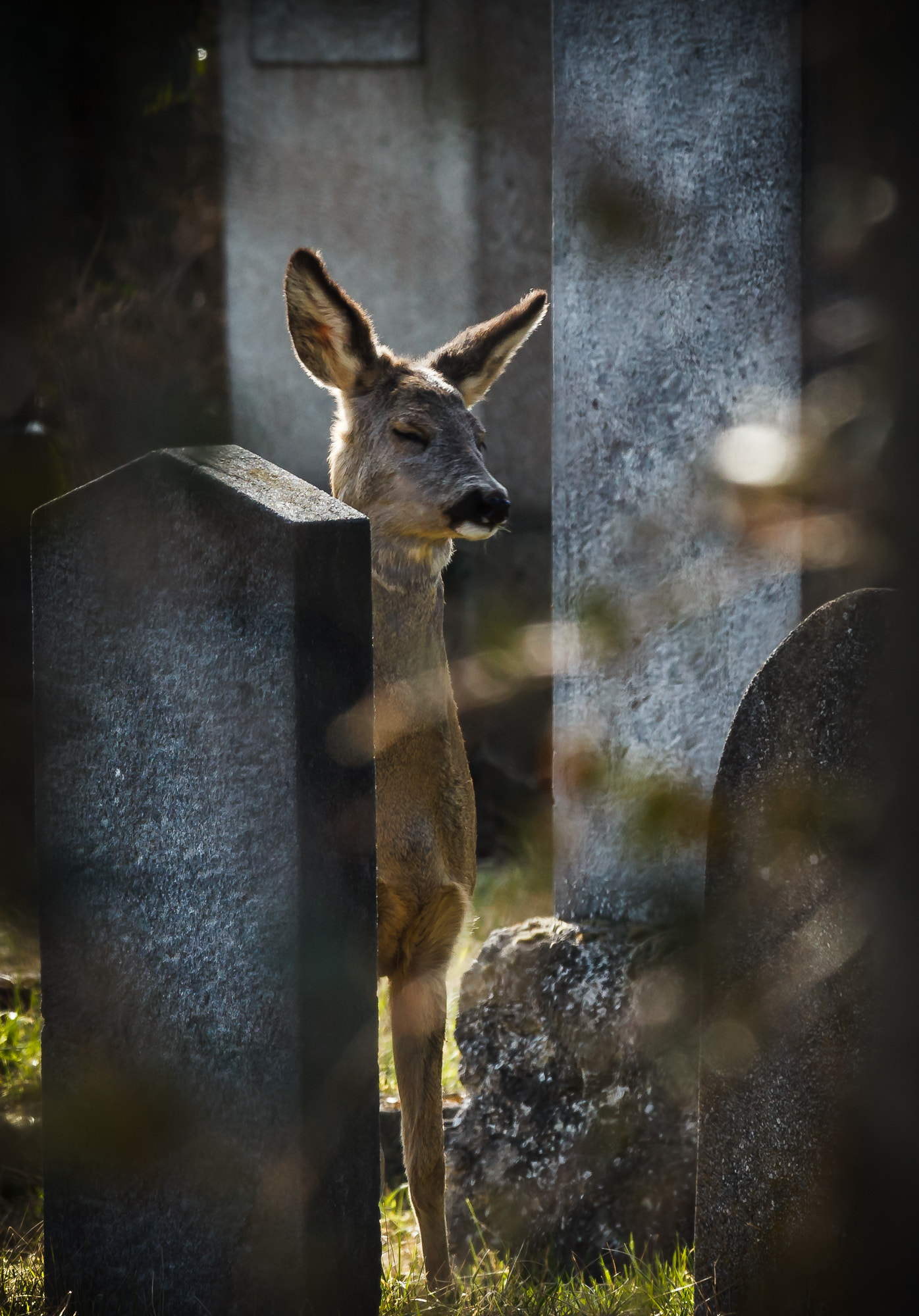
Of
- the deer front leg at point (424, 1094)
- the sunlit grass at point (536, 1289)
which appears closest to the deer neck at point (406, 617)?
the deer front leg at point (424, 1094)

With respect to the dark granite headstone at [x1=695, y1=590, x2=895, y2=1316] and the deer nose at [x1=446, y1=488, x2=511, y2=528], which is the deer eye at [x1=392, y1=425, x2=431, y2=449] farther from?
the dark granite headstone at [x1=695, y1=590, x2=895, y2=1316]

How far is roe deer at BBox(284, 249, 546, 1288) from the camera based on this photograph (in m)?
2.95

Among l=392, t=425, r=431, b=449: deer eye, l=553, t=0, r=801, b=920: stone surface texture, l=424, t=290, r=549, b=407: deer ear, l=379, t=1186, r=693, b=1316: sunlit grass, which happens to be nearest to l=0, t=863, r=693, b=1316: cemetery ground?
l=379, t=1186, r=693, b=1316: sunlit grass

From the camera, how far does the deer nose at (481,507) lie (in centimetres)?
291

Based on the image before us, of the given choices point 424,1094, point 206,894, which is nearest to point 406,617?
point 206,894

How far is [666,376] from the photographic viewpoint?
3502 mm

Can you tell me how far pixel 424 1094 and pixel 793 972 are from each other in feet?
3.99

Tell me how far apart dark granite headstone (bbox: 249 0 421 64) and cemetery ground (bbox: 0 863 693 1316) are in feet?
16.9

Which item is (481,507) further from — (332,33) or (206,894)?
(332,33)

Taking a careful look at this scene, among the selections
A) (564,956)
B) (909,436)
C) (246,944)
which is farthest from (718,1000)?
(909,436)

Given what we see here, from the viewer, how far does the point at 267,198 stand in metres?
7.18

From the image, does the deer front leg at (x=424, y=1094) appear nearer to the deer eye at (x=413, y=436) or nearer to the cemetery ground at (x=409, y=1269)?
the cemetery ground at (x=409, y=1269)

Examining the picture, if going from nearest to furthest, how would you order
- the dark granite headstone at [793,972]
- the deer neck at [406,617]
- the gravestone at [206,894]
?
the dark granite headstone at [793,972]
the gravestone at [206,894]
the deer neck at [406,617]

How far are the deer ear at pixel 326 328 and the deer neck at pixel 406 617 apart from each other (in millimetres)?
467
